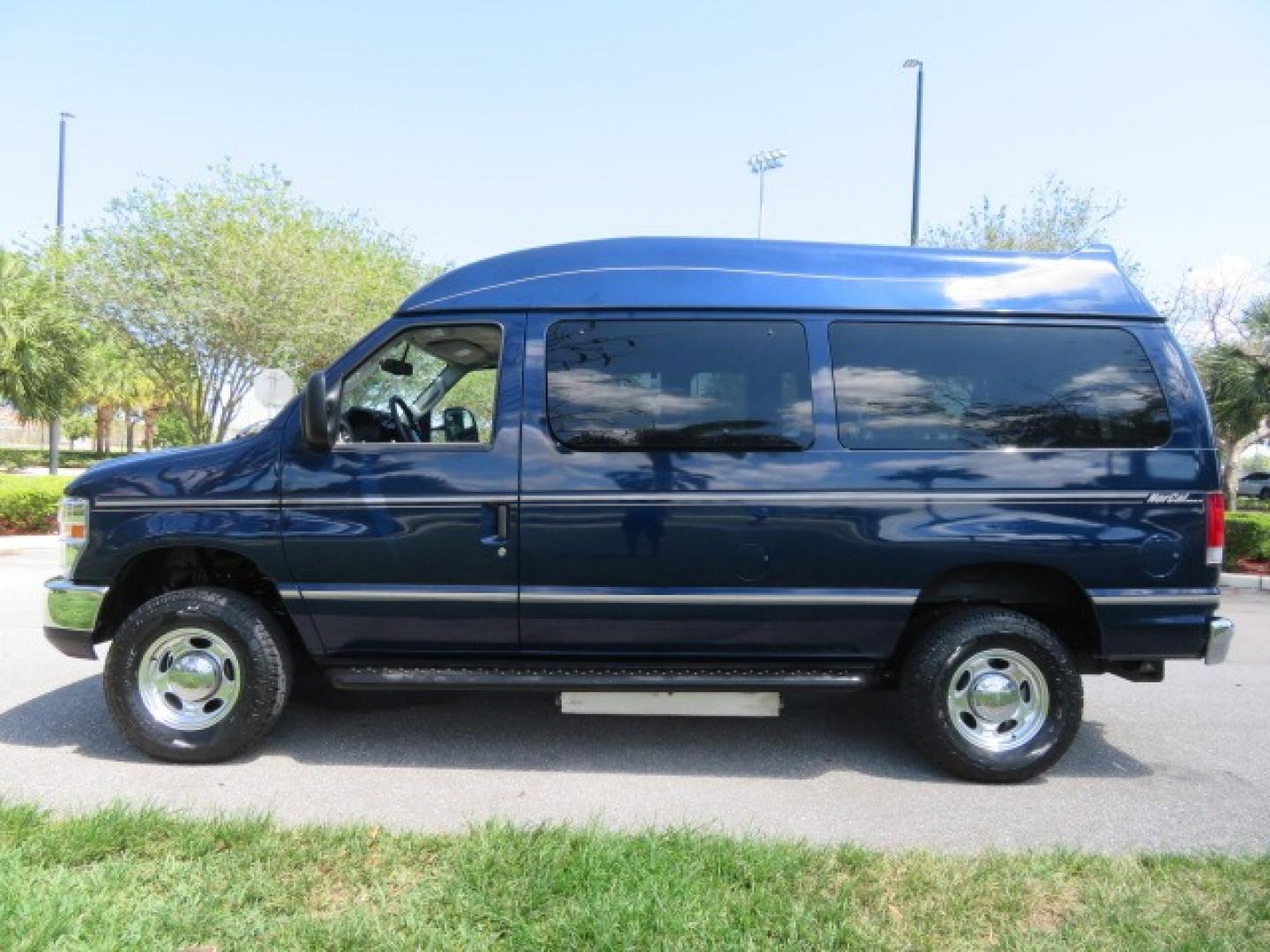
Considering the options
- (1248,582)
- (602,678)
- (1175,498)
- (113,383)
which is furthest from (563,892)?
(113,383)

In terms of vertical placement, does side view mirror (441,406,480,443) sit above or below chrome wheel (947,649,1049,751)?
above

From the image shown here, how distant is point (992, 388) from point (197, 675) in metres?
4.00

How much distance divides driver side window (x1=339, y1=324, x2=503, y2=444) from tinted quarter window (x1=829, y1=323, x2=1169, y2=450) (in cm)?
173

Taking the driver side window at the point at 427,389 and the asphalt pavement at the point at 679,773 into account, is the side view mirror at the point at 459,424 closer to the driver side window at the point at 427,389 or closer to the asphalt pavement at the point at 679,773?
the driver side window at the point at 427,389

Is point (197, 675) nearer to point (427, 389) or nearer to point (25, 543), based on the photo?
point (427, 389)

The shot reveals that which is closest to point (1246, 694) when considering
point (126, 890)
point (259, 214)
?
point (126, 890)

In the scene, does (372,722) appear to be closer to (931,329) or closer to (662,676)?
(662,676)

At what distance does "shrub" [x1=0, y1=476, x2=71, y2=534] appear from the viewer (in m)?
12.7

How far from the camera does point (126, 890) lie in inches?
107

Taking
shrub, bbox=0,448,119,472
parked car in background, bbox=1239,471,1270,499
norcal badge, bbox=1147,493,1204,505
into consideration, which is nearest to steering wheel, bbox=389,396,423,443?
norcal badge, bbox=1147,493,1204,505

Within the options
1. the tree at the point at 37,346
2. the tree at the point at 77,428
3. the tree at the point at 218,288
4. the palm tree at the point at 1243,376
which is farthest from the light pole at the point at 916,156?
the tree at the point at 77,428

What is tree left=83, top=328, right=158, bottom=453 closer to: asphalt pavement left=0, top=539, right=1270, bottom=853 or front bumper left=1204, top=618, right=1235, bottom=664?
asphalt pavement left=0, top=539, right=1270, bottom=853

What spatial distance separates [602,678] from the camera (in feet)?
13.2

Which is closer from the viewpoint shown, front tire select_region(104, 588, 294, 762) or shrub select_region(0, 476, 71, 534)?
front tire select_region(104, 588, 294, 762)
